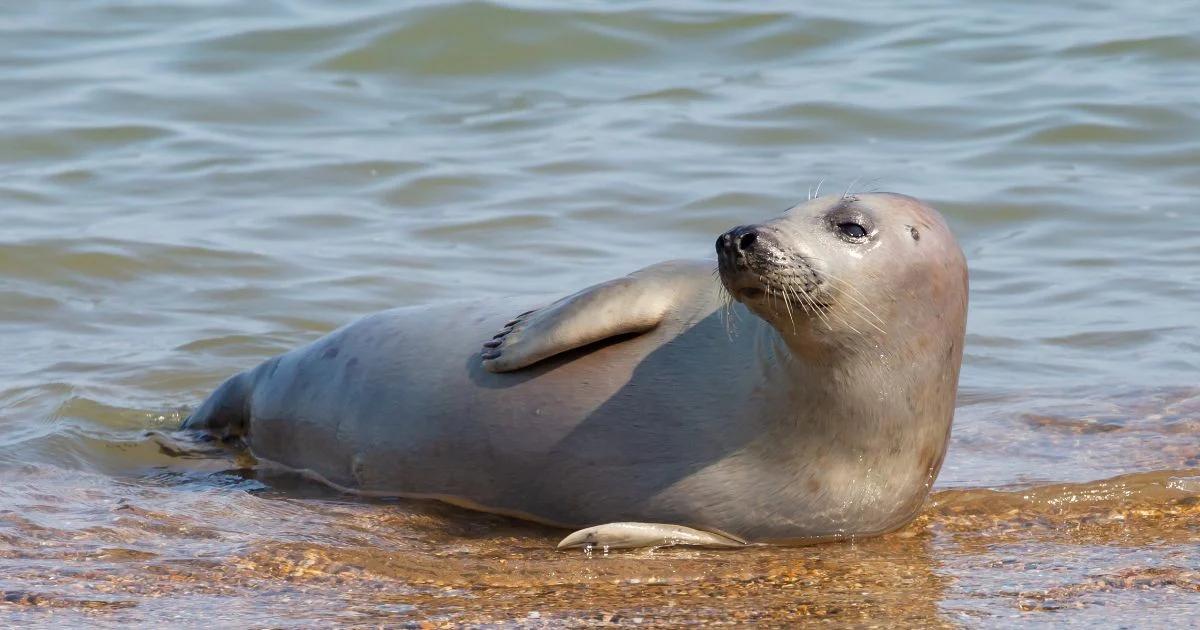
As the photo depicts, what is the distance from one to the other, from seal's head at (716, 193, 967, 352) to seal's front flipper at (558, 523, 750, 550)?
1.87ft

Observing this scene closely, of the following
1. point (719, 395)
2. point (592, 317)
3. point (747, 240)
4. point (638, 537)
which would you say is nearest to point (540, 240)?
point (592, 317)

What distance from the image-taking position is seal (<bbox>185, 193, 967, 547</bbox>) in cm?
455

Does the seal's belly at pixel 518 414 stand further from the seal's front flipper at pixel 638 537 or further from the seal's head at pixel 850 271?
the seal's head at pixel 850 271

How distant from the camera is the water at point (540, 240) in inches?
167

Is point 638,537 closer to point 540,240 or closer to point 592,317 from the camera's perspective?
point 592,317

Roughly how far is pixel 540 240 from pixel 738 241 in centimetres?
495

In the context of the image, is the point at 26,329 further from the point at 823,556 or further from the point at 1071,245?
the point at 1071,245

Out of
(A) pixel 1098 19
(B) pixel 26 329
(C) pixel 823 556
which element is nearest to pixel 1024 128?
(A) pixel 1098 19

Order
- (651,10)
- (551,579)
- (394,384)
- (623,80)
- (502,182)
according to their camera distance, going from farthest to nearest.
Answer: (651,10) < (623,80) < (502,182) < (394,384) < (551,579)

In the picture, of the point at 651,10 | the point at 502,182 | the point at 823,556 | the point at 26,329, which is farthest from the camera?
the point at 651,10

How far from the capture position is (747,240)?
14.1 feet

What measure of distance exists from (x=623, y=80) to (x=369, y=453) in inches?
296

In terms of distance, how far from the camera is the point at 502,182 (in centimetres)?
1020

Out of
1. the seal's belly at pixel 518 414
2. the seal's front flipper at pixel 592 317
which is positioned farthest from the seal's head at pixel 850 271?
the seal's front flipper at pixel 592 317
